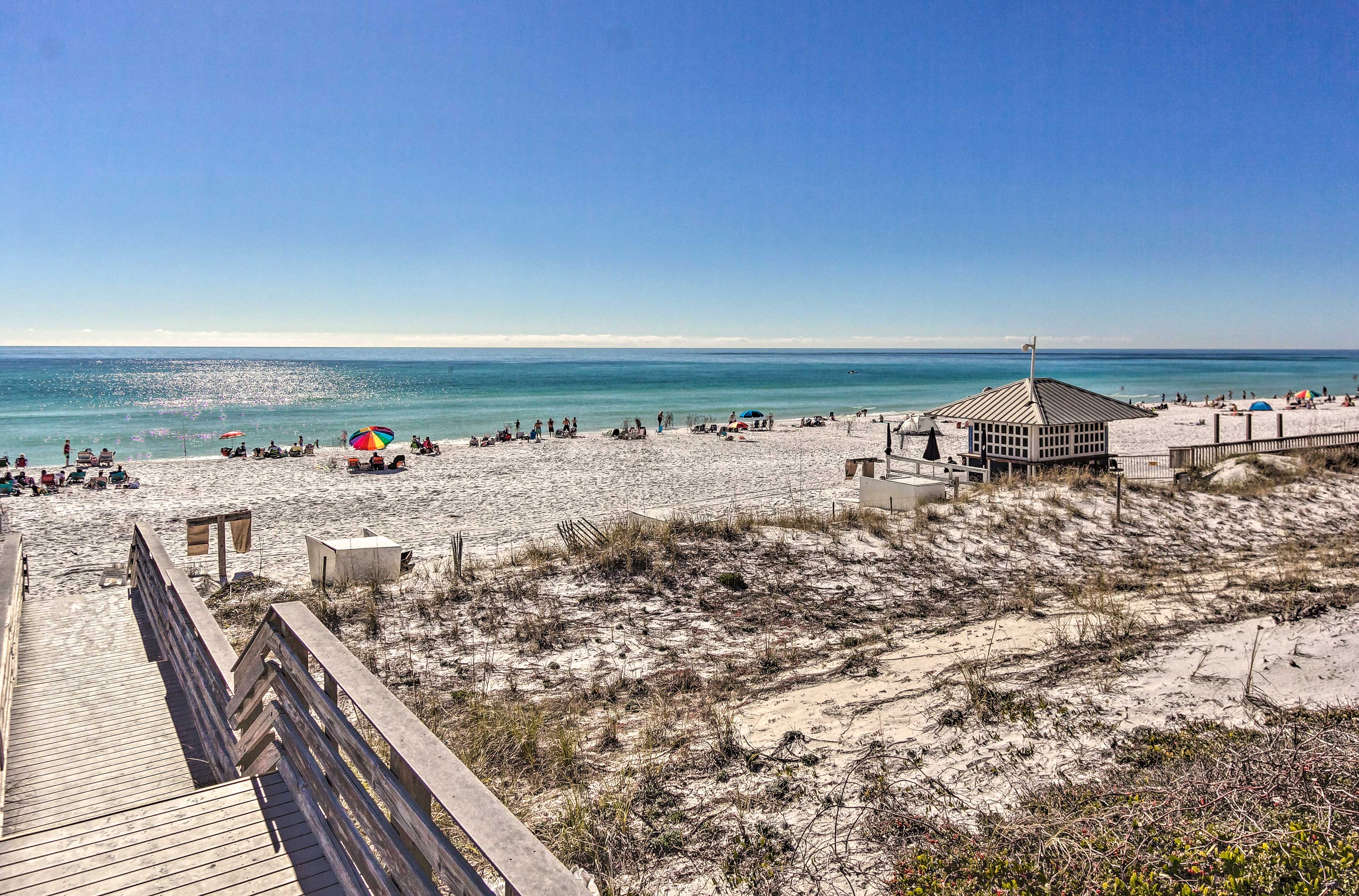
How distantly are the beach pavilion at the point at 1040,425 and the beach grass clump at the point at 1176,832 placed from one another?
1434 centimetres

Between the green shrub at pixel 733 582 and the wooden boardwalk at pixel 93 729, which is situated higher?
the wooden boardwalk at pixel 93 729

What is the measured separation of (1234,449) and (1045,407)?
22.1 ft

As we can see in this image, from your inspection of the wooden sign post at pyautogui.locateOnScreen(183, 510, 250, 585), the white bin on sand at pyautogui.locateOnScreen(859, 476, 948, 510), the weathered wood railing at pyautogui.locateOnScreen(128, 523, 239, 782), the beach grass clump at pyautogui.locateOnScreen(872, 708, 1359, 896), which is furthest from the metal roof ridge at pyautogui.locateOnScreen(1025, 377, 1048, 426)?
the weathered wood railing at pyautogui.locateOnScreen(128, 523, 239, 782)

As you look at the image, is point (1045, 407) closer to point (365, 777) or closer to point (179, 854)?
point (365, 777)

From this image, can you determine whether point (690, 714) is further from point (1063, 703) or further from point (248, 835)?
point (248, 835)

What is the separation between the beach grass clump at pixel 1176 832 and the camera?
3.51 metres

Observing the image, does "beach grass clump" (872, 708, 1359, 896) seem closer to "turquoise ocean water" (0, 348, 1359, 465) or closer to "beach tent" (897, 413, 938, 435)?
"beach tent" (897, 413, 938, 435)

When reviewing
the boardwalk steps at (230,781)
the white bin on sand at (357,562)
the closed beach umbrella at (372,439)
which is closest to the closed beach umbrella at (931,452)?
the white bin on sand at (357,562)

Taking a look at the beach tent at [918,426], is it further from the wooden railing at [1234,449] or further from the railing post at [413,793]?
the railing post at [413,793]

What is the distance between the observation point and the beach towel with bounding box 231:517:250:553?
Result: 45.8 ft

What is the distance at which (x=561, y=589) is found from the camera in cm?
1030

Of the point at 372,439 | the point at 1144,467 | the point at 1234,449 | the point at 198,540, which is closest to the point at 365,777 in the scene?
the point at 198,540

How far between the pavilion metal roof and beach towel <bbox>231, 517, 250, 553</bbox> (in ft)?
57.2

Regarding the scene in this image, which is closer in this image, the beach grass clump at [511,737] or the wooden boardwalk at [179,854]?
the wooden boardwalk at [179,854]
